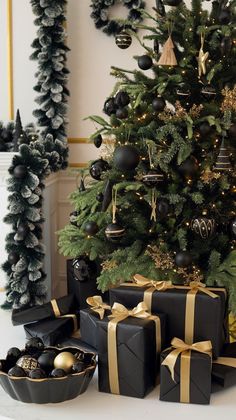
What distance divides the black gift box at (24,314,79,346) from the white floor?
45cm

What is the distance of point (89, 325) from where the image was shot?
2.30 m

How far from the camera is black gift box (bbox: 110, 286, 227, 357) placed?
2.05m

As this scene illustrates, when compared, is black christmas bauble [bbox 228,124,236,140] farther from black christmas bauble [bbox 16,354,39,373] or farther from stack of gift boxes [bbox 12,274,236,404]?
black christmas bauble [bbox 16,354,39,373]

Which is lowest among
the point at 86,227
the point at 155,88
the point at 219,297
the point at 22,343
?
the point at 22,343

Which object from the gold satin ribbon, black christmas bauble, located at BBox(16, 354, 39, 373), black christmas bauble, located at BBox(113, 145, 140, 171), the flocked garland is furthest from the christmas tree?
the flocked garland

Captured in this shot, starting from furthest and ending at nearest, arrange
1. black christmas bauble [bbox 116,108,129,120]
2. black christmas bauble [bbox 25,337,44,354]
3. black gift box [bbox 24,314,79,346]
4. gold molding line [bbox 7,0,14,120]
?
gold molding line [bbox 7,0,14,120]
black gift box [bbox 24,314,79,346]
black christmas bauble [bbox 116,108,129,120]
black christmas bauble [bbox 25,337,44,354]

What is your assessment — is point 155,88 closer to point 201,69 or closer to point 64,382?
point 201,69

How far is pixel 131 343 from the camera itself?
1.96m

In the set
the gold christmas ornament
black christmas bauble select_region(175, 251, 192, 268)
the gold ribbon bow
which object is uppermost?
the gold christmas ornament

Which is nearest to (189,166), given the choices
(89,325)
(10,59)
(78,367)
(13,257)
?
(89,325)

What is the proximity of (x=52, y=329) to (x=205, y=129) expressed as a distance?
1060 mm

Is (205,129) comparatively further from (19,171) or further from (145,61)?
(19,171)

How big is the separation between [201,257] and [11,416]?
986mm

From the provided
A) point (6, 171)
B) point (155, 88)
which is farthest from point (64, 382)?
point (6, 171)
